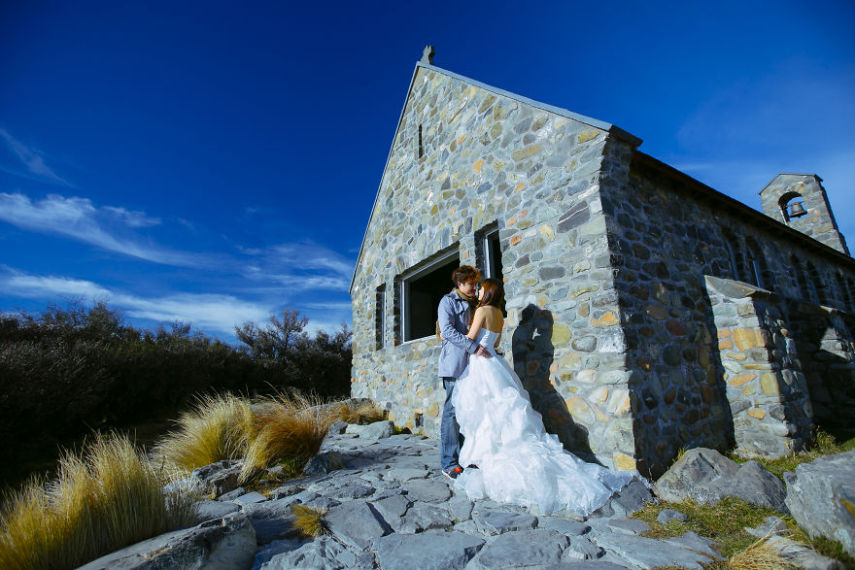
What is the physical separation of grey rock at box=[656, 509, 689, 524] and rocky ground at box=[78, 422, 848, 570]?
15 millimetres

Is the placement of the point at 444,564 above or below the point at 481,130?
below

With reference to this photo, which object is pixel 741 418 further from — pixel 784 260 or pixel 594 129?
pixel 784 260

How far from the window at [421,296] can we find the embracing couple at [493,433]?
276 cm

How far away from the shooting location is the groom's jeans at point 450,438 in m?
3.87

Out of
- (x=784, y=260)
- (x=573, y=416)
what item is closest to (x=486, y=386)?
(x=573, y=416)

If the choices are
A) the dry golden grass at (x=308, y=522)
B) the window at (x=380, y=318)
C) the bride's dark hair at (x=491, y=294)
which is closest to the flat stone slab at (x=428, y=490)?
the dry golden grass at (x=308, y=522)

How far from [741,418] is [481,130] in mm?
4845

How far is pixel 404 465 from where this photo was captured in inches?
172

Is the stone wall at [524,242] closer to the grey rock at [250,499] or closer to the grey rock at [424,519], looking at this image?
the grey rock at [424,519]

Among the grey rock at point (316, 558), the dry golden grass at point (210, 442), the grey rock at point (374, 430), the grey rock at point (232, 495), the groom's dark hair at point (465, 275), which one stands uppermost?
the groom's dark hair at point (465, 275)

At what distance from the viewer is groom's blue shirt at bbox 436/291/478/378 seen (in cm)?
394

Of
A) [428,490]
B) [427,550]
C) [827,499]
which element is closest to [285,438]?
[428,490]

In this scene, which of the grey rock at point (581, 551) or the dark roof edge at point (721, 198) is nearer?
the grey rock at point (581, 551)

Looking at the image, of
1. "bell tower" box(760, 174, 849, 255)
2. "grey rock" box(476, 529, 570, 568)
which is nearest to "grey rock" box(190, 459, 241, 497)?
"grey rock" box(476, 529, 570, 568)
